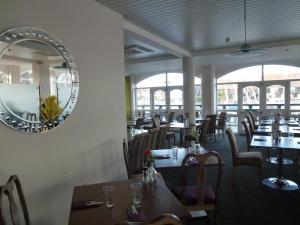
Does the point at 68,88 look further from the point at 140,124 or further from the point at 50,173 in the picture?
the point at 140,124

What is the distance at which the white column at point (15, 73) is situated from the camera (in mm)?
2279

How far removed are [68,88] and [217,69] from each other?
27.2 feet

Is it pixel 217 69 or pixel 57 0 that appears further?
pixel 217 69

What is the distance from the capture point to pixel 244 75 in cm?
970

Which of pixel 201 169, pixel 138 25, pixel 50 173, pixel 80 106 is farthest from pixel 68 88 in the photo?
pixel 138 25

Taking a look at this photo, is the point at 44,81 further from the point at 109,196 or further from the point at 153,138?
the point at 153,138

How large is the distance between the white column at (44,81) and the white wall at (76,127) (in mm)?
397

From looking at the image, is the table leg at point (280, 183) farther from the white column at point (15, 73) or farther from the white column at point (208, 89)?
the white column at point (208, 89)

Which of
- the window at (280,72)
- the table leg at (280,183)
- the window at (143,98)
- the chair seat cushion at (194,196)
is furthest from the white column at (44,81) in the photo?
the window at (143,98)

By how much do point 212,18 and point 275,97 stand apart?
6.14 m

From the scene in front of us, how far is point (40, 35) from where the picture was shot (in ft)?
8.19

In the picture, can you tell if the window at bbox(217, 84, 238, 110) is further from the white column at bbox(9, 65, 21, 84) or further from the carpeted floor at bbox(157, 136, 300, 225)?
the white column at bbox(9, 65, 21, 84)

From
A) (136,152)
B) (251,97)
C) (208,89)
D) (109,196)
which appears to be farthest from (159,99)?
(109,196)

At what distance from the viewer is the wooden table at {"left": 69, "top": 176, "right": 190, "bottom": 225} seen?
1608 millimetres
